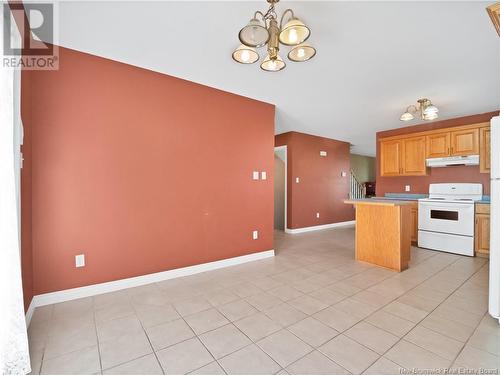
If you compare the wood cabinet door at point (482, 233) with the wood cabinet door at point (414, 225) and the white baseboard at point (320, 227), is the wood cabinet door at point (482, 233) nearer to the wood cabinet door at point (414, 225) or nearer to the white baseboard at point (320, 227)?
the wood cabinet door at point (414, 225)

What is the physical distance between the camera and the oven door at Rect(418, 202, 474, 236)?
3.82m

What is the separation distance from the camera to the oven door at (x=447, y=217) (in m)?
3.82

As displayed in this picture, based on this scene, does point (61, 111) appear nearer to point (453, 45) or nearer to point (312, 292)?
point (312, 292)

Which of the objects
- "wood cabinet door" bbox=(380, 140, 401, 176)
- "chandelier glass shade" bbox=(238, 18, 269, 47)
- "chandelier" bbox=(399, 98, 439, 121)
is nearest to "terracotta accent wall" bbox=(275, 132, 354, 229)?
"wood cabinet door" bbox=(380, 140, 401, 176)

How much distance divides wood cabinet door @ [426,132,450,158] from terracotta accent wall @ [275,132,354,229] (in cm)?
225

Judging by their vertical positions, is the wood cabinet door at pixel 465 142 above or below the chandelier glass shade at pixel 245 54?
below

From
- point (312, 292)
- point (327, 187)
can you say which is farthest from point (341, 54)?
point (327, 187)

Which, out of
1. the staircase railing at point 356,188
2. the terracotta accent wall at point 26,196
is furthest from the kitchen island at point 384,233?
the staircase railing at point 356,188

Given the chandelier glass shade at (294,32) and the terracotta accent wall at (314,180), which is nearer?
the chandelier glass shade at (294,32)

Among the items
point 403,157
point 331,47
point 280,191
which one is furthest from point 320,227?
point 331,47

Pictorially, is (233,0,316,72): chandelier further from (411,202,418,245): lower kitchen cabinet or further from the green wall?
the green wall

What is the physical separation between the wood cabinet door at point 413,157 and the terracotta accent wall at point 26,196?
6115 mm

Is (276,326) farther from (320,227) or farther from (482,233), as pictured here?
(320,227)

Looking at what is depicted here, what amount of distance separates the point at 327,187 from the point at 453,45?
170 inches
